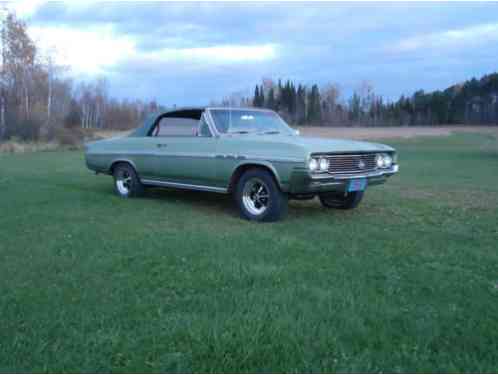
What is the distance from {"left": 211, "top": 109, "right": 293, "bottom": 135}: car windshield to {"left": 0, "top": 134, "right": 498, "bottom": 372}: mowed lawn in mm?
1341

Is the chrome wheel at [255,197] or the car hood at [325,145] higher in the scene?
the car hood at [325,145]

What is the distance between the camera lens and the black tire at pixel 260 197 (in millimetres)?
6234

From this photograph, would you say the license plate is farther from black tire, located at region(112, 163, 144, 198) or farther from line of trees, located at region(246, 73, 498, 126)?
line of trees, located at region(246, 73, 498, 126)

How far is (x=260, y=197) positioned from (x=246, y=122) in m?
1.43

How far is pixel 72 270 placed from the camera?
4234 mm

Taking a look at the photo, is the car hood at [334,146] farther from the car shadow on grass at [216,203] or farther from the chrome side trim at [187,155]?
the chrome side trim at [187,155]

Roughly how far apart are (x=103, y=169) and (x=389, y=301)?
22.2 feet

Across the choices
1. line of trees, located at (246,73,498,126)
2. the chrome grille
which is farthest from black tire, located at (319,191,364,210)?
line of trees, located at (246,73,498,126)

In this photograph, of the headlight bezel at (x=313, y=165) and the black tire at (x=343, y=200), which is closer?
the headlight bezel at (x=313, y=165)

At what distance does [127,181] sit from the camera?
341 inches

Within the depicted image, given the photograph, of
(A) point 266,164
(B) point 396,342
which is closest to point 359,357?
(B) point 396,342

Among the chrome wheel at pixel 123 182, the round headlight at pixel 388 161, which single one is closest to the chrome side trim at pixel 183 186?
the chrome wheel at pixel 123 182

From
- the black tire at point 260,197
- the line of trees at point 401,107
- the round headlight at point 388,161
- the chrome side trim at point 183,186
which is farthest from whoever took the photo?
the line of trees at point 401,107

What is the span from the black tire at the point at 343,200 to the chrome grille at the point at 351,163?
84 cm
